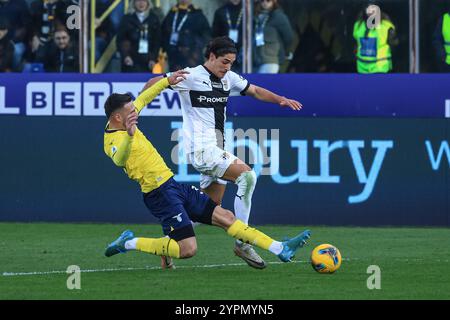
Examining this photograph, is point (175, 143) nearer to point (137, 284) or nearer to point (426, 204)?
point (426, 204)

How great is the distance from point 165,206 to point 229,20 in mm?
6795

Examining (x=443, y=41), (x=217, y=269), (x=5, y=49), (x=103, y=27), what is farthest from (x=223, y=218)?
(x=5, y=49)

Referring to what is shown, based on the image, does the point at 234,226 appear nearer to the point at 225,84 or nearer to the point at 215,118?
the point at 215,118

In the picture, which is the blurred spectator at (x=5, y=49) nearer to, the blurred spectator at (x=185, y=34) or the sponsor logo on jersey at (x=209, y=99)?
the blurred spectator at (x=185, y=34)

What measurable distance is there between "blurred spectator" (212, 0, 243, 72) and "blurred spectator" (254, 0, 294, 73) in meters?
0.25

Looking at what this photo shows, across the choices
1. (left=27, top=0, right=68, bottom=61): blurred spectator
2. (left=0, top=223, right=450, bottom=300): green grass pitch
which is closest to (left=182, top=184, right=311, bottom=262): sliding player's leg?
(left=0, top=223, right=450, bottom=300): green grass pitch

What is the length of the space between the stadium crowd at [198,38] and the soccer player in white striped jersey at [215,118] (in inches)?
185

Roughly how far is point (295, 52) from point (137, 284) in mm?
7763

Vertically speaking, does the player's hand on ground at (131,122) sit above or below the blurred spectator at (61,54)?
below

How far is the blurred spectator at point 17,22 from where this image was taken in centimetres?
1784

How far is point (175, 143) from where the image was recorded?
17.4 meters

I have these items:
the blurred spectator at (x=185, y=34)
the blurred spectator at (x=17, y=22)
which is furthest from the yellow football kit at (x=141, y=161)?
the blurred spectator at (x=17, y=22)

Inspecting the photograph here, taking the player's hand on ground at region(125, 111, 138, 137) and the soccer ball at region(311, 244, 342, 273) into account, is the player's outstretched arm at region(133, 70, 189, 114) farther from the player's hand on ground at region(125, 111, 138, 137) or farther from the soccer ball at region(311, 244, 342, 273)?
the soccer ball at region(311, 244, 342, 273)
